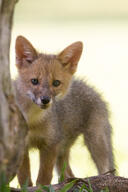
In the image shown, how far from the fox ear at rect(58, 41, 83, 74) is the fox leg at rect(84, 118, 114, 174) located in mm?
911

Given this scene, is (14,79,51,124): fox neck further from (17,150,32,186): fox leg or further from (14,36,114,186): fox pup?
(17,150,32,186): fox leg

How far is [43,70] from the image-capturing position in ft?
19.3

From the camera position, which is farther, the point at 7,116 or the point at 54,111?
the point at 54,111

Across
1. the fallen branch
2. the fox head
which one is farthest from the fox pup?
the fallen branch

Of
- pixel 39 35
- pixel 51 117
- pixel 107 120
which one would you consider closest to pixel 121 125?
pixel 107 120

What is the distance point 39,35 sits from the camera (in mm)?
16469

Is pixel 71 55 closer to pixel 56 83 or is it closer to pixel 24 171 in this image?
pixel 56 83

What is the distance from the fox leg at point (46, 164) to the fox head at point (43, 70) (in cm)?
64

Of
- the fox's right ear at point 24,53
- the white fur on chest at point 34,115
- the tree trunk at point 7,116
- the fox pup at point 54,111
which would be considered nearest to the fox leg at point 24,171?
the fox pup at point 54,111

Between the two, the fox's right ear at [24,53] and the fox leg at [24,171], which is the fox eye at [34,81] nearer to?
the fox's right ear at [24,53]

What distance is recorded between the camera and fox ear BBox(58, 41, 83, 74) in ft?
20.2

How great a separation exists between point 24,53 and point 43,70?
33 cm

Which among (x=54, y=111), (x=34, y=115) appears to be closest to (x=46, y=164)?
(x=34, y=115)

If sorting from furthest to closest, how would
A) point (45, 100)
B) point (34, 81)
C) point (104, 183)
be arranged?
point (34, 81)
point (45, 100)
point (104, 183)
